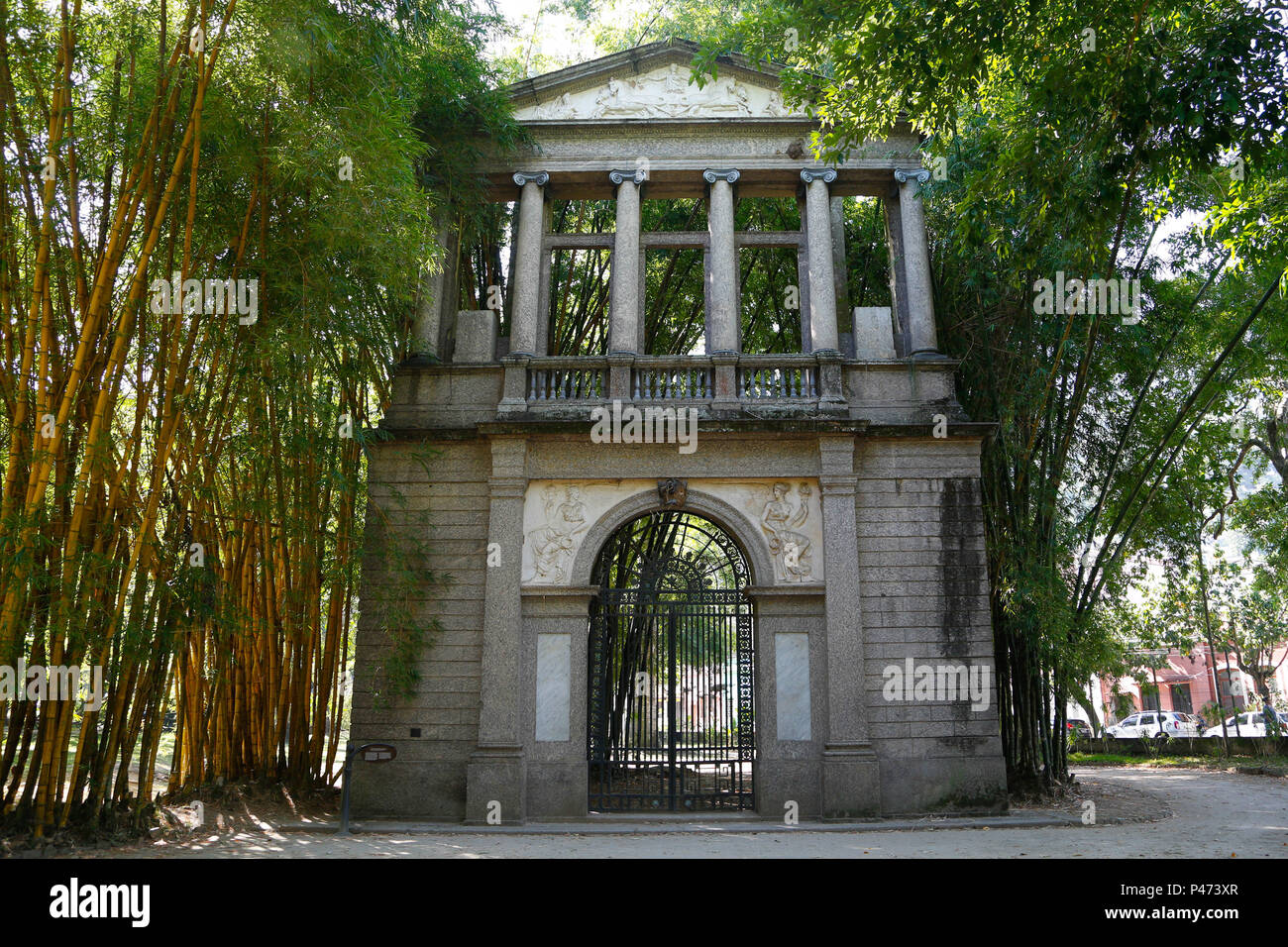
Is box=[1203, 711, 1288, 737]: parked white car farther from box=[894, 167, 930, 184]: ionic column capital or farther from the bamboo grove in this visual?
the bamboo grove

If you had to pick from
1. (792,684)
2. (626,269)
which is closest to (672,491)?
(792,684)

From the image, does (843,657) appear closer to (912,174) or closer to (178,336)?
(912,174)

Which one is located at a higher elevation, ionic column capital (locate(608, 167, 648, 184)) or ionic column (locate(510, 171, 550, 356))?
ionic column capital (locate(608, 167, 648, 184))

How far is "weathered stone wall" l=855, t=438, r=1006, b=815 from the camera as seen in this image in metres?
9.77

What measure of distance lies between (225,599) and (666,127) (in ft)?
26.3

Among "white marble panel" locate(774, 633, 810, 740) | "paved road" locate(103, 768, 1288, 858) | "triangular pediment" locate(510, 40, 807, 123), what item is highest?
"triangular pediment" locate(510, 40, 807, 123)

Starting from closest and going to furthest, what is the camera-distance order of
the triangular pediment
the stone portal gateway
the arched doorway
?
the stone portal gateway
the arched doorway
the triangular pediment

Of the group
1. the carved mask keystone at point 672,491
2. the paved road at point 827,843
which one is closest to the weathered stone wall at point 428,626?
the paved road at point 827,843

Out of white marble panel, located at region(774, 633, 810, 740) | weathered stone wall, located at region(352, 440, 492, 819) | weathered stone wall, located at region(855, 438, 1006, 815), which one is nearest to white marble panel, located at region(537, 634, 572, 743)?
weathered stone wall, located at region(352, 440, 492, 819)

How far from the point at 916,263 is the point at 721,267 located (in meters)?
2.53

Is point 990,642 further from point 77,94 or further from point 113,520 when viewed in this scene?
point 77,94

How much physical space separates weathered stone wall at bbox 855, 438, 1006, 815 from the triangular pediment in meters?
5.00

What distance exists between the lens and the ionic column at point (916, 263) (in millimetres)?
11211

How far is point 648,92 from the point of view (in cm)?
1204
